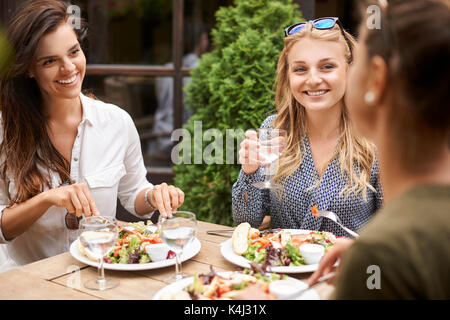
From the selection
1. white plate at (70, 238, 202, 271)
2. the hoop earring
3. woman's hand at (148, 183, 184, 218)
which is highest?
the hoop earring

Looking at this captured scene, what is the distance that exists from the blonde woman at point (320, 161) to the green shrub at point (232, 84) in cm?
84

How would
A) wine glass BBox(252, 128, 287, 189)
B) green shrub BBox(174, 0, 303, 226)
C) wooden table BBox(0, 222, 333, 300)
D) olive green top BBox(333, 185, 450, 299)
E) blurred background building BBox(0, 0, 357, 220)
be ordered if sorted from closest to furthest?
olive green top BBox(333, 185, 450, 299) → wooden table BBox(0, 222, 333, 300) → wine glass BBox(252, 128, 287, 189) → green shrub BBox(174, 0, 303, 226) → blurred background building BBox(0, 0, 357, 220)

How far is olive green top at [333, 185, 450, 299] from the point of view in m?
0.74

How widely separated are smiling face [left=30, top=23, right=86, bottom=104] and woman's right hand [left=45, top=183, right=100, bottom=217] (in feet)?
2.00

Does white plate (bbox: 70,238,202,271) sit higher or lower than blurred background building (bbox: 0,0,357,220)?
lower

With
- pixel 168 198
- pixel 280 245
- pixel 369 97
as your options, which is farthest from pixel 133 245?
pixel 369 97

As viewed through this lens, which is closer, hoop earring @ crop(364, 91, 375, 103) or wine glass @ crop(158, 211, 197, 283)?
hoop earring @ crop(364, 91, 375, 103)

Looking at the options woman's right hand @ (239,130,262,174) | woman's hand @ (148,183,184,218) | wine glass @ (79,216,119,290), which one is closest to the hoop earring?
wine glass @ (79,216,119,290)

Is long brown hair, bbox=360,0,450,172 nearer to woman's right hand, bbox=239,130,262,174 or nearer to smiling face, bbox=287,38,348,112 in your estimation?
woman's right hand, bbox=239,130,262,174

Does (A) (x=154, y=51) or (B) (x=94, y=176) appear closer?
(B) (x=94, y=176)

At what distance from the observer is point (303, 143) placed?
2465mm

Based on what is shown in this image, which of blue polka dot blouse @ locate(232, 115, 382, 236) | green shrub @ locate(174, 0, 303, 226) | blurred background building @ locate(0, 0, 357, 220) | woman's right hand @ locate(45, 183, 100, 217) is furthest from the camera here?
blurred background building @ locate(0, 0, 357, 220)

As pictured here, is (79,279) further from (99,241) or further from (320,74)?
(320,74)

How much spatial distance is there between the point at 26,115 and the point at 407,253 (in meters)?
2.03
